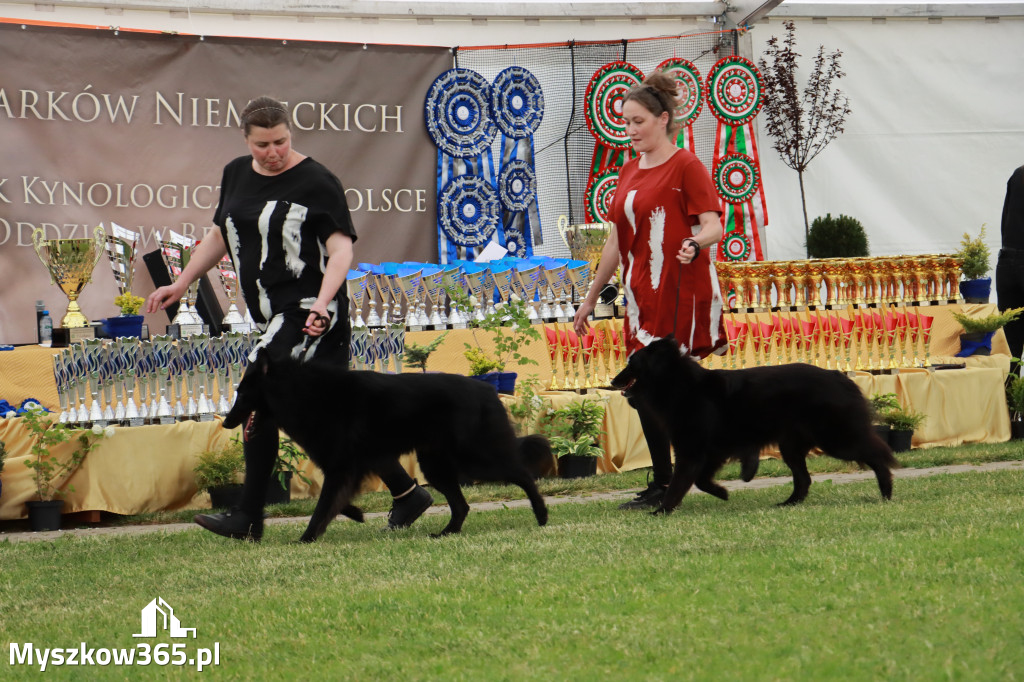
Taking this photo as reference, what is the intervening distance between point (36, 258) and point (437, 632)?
23.5 feet

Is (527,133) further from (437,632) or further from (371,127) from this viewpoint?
(437,632)

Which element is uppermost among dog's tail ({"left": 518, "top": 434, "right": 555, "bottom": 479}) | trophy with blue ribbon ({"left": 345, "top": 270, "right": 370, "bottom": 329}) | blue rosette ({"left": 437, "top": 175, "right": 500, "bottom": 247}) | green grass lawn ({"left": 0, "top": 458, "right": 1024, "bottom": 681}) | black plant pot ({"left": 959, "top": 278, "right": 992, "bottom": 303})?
blue rosette ({"left": 437, "top": 175, "right": 500, "bottom": 247})

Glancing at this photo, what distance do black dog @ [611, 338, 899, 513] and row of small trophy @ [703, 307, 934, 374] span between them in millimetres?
2888

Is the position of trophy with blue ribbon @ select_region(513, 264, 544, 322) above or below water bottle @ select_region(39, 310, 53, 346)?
above

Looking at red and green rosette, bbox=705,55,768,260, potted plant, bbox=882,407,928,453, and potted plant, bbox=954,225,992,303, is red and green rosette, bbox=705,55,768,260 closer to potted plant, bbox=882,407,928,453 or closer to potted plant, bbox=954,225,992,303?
potted plant, bbox=954,225,992,303

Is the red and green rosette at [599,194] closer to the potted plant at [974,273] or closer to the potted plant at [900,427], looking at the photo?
the potted plant at [974,273]

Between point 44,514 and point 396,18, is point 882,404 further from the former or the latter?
point 396,18

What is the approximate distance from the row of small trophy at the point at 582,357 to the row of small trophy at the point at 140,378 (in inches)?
81.2

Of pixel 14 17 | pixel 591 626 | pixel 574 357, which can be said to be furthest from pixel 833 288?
pixel 14 17

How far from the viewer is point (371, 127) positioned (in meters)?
9.62

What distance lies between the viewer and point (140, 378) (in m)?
5.55

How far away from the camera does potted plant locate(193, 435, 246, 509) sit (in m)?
5.42

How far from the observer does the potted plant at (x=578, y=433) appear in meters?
6.20

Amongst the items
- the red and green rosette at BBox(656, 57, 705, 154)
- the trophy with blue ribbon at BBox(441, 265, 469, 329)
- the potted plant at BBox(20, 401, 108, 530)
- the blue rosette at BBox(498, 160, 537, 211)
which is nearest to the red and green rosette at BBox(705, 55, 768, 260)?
the red and green rosette at BBox(656, 57, 705, 154)
